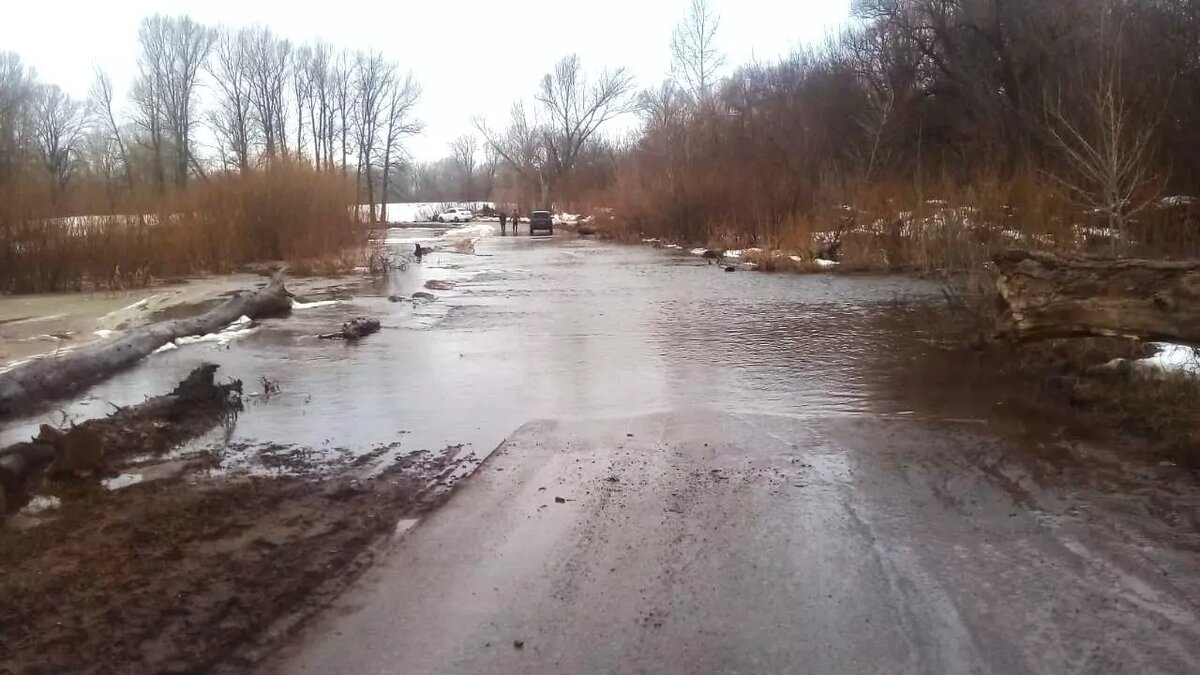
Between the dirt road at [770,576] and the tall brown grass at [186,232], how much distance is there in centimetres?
1728

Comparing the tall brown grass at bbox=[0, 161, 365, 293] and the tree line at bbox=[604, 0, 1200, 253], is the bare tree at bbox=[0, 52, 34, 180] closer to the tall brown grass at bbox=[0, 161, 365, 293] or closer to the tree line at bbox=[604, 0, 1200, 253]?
the tall brown grass at bbox=[0, 161, 365, 293]

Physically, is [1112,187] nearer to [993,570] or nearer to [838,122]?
[993,570]

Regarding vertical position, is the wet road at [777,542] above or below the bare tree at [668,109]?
below

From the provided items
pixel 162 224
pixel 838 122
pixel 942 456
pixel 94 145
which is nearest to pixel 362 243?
pixel 162 224

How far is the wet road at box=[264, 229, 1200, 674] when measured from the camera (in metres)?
4.00

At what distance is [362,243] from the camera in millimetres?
34219

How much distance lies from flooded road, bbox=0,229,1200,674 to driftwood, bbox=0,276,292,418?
36 centimetres

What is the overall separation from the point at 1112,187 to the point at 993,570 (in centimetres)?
982

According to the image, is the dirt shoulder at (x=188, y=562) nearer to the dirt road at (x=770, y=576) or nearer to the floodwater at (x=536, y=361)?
the dirt road at (x=770, y=576)

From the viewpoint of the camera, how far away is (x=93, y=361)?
10.8m

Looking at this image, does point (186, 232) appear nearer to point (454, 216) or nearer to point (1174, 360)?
point (1174, 360)

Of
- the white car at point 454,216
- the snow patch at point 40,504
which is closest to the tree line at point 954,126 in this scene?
the snow patch at point 40,504

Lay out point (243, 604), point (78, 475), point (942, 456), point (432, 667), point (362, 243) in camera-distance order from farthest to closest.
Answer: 1. point (362, 243)
2. point (942, 456)
3. point (78, 475)
4. point (243, 604)
5. point (432, 667)

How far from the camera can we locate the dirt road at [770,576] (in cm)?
395
